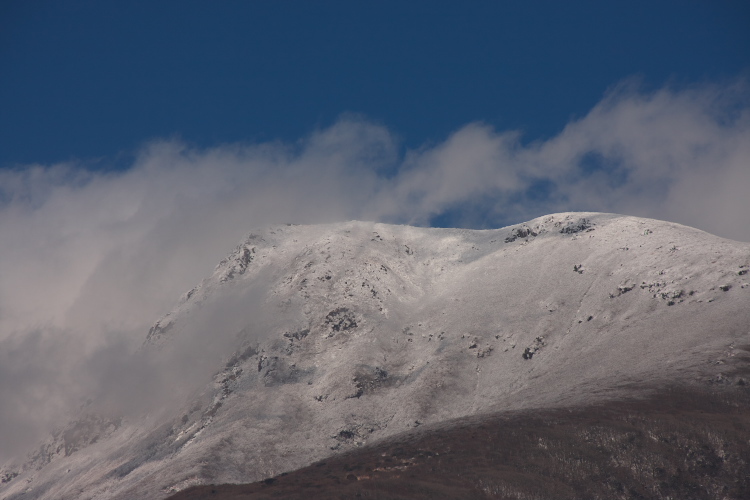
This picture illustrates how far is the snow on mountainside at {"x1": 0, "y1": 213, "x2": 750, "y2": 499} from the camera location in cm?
10199

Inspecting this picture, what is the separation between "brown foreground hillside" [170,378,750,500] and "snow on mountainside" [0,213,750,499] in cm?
1058

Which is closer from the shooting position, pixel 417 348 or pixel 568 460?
pixel 568 460

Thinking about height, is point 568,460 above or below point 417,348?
below

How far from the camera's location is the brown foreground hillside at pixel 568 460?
55.0m

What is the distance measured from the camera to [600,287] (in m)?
140

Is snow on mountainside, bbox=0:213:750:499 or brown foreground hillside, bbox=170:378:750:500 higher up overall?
snow on mountainside, bbox=0:213:750:499

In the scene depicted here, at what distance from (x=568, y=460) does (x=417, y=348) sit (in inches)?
3492

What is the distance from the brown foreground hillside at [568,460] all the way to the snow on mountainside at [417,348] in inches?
416

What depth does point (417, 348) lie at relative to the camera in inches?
5861

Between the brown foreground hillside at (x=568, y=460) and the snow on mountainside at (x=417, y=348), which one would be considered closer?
the brown foreground hillside at (x=568, y=460)

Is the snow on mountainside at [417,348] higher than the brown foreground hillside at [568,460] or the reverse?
higher

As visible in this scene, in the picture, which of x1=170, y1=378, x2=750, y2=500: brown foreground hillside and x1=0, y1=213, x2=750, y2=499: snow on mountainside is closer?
x1=170, y1=378, x2=750, y2=500: brown foreground hillside

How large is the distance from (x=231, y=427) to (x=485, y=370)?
6030 centimetres

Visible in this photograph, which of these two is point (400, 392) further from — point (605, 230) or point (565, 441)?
point (605, 230)
